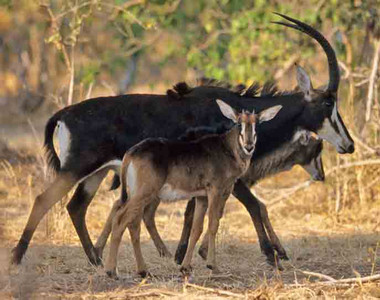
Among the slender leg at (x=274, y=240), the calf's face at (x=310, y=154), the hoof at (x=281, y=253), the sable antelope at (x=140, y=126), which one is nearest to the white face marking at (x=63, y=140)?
the sable antelope at (x=140, y=126)

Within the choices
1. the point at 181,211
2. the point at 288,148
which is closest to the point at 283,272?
the point at 288,148

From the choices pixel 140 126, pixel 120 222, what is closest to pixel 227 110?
pixel 140 126

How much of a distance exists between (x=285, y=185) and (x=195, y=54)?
225 centimetres

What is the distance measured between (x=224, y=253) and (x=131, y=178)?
2113 millimetres

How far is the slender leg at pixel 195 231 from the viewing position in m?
7.85

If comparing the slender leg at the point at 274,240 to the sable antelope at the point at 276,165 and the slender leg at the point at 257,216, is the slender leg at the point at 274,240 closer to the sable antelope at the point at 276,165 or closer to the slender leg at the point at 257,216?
the sable antelope at the point at 276,165

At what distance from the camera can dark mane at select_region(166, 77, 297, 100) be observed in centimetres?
879

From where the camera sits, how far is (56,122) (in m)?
8.60

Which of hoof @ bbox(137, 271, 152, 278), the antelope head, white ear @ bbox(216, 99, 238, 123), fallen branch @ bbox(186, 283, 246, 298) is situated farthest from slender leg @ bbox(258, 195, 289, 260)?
fallen branch @ bbox(186, 283, 246, 298)

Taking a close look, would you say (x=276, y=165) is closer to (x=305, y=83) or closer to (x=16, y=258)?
(x=305, y=83)

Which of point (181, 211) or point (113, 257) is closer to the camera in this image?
point (113, 257)

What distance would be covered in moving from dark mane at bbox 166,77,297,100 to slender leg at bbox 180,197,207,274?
1.13 m

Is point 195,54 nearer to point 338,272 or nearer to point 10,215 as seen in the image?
point 10,215

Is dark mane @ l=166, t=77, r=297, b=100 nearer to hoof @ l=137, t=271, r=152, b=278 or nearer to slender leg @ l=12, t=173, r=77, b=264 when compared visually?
slender leg @ l=12, t=173, r=77, b=264
